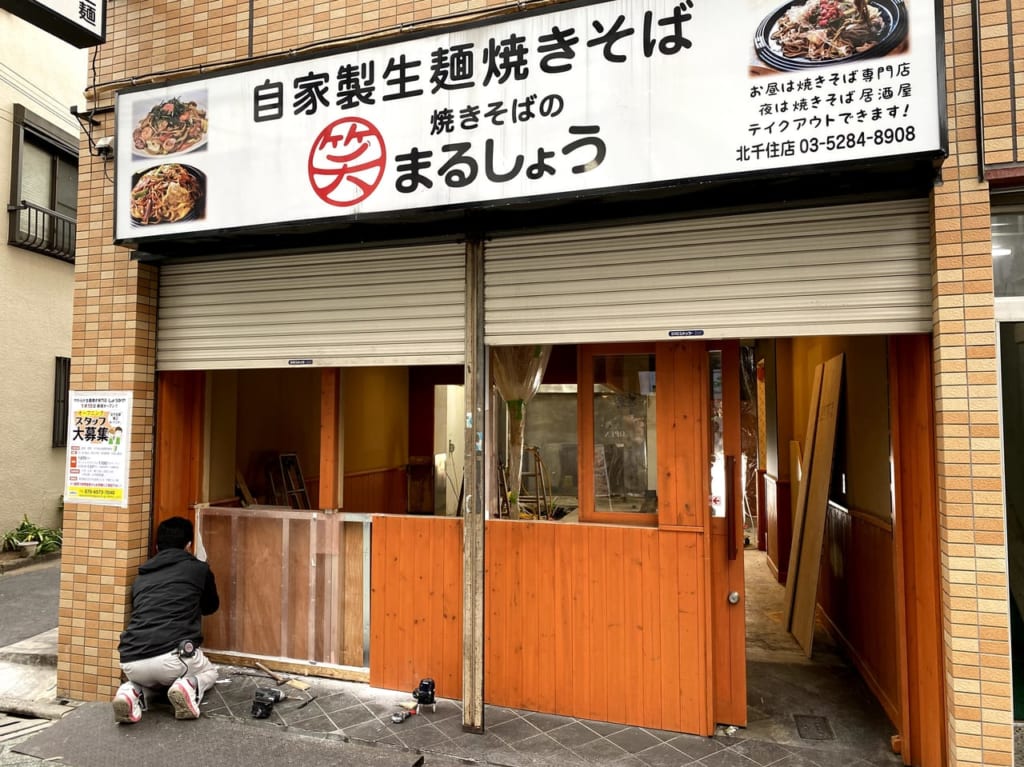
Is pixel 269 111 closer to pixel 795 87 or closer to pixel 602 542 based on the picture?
pixel 795 87

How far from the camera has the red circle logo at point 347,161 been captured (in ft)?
14.5

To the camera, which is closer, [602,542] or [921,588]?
[921,588]

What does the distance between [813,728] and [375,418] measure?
610 centimetres

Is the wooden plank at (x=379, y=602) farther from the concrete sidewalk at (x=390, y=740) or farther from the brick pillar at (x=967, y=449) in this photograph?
the brick pillar at (x=967, y=449)

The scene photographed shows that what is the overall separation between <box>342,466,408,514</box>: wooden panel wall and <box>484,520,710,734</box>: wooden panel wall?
290 centimetres

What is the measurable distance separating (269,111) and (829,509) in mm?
6601

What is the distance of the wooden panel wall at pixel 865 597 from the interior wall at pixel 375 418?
5.52 metres

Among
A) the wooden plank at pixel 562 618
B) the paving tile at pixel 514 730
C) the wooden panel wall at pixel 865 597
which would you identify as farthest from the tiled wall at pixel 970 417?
the paving tile at pixel 514 730

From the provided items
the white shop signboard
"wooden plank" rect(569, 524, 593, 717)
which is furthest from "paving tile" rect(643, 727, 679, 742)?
the white shop signboard

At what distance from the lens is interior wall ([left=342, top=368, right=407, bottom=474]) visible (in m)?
7.81

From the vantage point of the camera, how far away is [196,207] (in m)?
4.86

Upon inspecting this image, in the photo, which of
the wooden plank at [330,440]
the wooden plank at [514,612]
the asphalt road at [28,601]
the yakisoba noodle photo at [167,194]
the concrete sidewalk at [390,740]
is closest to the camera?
the concrete sidewalk at [390,740]

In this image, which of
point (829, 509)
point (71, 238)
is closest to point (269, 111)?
point (829, 509)

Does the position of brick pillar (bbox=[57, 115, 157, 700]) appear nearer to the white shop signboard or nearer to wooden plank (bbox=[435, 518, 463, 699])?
the white shop signboard
